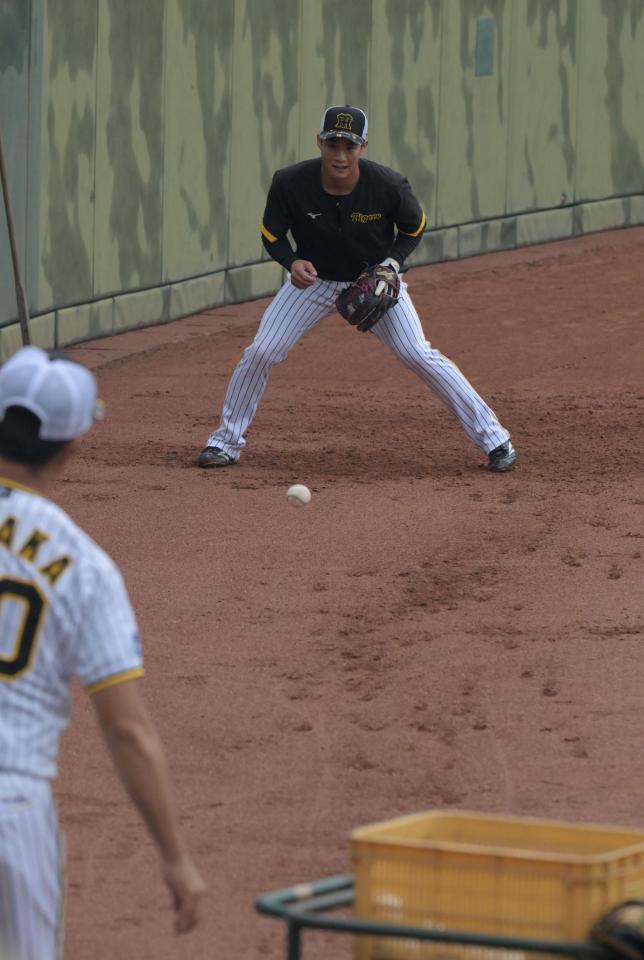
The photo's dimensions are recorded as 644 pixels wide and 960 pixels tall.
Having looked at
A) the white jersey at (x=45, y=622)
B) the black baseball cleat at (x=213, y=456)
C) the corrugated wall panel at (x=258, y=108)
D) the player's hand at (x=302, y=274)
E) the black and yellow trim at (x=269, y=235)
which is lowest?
the black baseball cleat at (x=213, y=456)

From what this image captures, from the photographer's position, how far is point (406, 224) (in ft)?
35.9

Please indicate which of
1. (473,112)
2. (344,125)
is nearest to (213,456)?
(344,125)

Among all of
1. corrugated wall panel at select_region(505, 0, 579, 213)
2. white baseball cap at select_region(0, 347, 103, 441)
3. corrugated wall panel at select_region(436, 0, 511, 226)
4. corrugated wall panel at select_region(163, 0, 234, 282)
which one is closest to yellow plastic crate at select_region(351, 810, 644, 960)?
white baseball cap at select_region(0, 347, 103, 441)

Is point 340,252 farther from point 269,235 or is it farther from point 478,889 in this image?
point 478,889

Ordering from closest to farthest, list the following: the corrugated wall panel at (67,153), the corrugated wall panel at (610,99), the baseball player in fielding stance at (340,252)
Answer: the baseball player in fielding stance at (340,252) < the corrugated wall panel at (67,153) < the corrugated wall panel at (610,99)

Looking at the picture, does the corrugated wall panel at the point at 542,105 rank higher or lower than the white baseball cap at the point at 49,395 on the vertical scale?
higher

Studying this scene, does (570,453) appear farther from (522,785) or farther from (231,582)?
(522,785)

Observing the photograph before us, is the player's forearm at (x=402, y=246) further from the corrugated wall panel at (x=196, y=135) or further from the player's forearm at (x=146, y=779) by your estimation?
the player's forearm at (x=146, y=779)

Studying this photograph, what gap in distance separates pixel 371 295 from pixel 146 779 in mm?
Result: 7097

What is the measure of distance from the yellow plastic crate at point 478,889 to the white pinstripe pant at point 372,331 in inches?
286

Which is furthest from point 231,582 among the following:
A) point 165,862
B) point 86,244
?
point 86,244

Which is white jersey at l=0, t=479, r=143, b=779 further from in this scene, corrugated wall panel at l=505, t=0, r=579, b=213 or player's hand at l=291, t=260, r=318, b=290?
corrugated wall panel at l=505, t=0, r=579, b=213

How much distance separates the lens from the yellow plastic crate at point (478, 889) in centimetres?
369

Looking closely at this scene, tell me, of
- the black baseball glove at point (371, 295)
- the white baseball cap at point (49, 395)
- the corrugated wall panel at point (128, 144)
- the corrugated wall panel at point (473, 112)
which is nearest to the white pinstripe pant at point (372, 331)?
the black baseball glove at point (371, 295)
